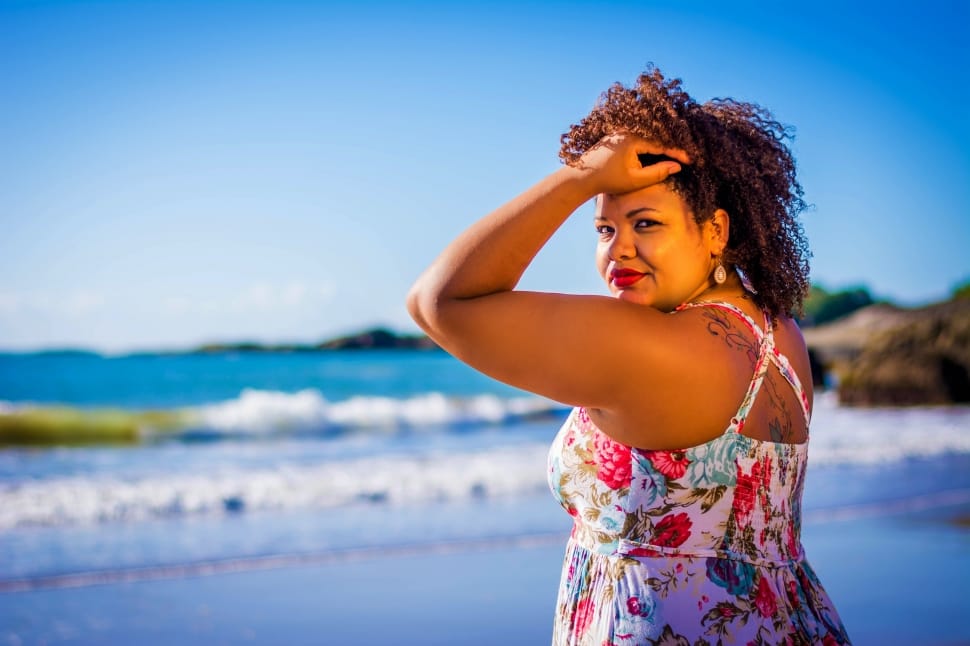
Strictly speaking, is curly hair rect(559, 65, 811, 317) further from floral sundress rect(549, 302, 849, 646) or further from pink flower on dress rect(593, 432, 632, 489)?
pink flower on dress rect(593, 432, 632, 489)

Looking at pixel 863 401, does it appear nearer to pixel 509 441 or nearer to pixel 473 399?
pixel 509 441

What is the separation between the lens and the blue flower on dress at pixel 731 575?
5.78 ft

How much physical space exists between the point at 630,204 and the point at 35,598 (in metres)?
5.15

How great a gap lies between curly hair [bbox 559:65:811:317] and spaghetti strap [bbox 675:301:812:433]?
111mm

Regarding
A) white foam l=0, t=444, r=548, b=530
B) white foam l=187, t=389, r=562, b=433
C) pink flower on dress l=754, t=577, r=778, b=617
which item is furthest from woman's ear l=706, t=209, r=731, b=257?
white foam l=187, t=389, r=562, b=433

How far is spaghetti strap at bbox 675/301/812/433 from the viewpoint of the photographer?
174cm

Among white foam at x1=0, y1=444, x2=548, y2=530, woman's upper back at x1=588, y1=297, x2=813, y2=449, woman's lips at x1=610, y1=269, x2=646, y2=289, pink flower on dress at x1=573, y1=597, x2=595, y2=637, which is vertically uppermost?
woman's lips at x1=610, y1=269, x2=646, y2=289

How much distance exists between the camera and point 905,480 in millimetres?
9602

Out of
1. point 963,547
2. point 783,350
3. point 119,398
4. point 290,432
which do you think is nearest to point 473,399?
point 290,432

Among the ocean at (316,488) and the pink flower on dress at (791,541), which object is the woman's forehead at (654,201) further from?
the ocean at (316,488)

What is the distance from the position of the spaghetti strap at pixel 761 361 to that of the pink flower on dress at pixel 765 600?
332mm

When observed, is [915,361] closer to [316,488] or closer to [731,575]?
[316,488]

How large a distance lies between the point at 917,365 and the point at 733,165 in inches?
735

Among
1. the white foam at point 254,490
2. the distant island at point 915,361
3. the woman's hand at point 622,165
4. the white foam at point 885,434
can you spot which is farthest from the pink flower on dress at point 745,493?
the distant island at point 915,361
